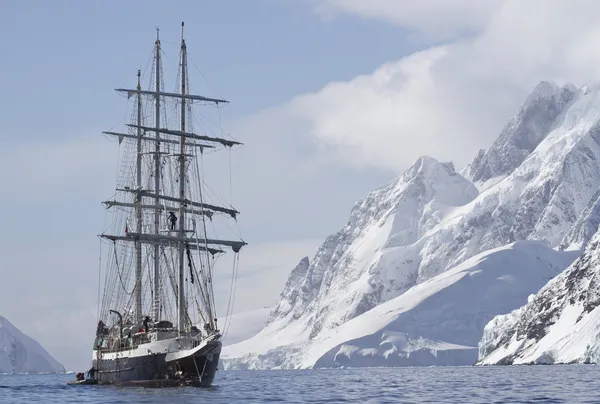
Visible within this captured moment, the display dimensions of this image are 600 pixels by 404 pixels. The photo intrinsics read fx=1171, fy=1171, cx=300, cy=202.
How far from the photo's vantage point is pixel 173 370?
136250mm

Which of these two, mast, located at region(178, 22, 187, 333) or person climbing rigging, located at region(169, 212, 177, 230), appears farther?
person climbing rigging, located at region(169, 212, 177, 230)

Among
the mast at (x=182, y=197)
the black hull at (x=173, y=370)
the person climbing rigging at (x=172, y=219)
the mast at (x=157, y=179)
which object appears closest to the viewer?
the black hull at (x=173, y=370)

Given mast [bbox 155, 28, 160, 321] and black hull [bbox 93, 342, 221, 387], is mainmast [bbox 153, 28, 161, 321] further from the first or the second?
black hull [bbox 93, 342, 221, 387]

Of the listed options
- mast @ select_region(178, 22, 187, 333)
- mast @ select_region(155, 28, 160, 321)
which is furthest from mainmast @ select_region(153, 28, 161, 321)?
mast @ select_region(178, 22, 187, 333)

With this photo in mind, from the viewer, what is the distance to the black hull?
13475cm

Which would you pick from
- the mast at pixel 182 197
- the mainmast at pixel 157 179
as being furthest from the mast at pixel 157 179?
the mast at pixel 182 197

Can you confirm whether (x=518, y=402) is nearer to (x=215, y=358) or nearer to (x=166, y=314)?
(x=215, y=358)

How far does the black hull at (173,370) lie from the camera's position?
135 metres

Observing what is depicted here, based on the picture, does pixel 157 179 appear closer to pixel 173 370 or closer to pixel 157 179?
pixel 157 179

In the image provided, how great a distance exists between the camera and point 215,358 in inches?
5448

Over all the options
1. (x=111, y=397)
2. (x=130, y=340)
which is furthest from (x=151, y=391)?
(x=130, y=340)

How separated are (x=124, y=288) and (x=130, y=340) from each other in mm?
23335

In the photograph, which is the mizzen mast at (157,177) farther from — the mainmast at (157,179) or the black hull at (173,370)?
the black hull at (173,370)

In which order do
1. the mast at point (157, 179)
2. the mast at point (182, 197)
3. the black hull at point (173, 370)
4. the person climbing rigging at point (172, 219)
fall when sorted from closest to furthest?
the black hull at point (173, 370)
the mast at point (182, 197)
the person climbing rigging at point (172, 219)
the mast at point (157, 179)
